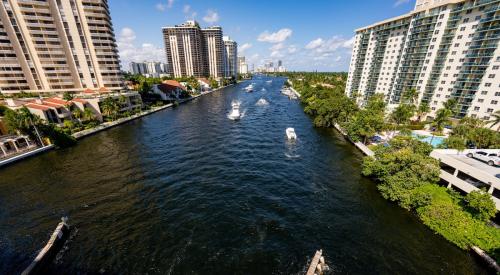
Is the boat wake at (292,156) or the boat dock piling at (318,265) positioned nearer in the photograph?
the boat dock piling at (318,265)

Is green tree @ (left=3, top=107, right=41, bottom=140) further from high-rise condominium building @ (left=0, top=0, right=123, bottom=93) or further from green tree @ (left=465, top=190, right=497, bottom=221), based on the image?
green tree @ (left=465, top=190, right=497, bottom=221)

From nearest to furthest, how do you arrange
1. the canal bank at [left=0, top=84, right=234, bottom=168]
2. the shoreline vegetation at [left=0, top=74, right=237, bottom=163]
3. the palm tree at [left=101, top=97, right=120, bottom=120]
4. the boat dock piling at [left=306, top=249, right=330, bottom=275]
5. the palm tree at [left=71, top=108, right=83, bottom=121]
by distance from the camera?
the boat dock piling at [left=306, top=249, right=330, bottom=275] → the canal bank at [left=0, top=84, right=234, bottom=168] → the shoreline vegetation at [left=0, top=74, right=237, bottom=163] → the palm tree at [left=71, top=108, right=83, bottom=121] → the palm tree at [left=101, top=97, right=120, bottom=120]

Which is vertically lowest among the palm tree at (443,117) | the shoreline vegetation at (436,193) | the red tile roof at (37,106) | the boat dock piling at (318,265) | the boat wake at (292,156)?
the boat wake at (292,156)

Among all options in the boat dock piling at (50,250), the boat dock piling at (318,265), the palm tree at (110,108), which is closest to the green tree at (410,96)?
the boat dock piling at (318,265)

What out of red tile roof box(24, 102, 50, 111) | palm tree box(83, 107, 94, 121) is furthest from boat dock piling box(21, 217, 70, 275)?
palm tree box(83, 107, 94, 121)

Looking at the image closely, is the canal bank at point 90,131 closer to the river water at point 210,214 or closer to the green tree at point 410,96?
the river water at point 210,214

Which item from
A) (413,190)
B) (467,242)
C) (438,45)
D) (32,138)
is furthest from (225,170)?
(438,45)
